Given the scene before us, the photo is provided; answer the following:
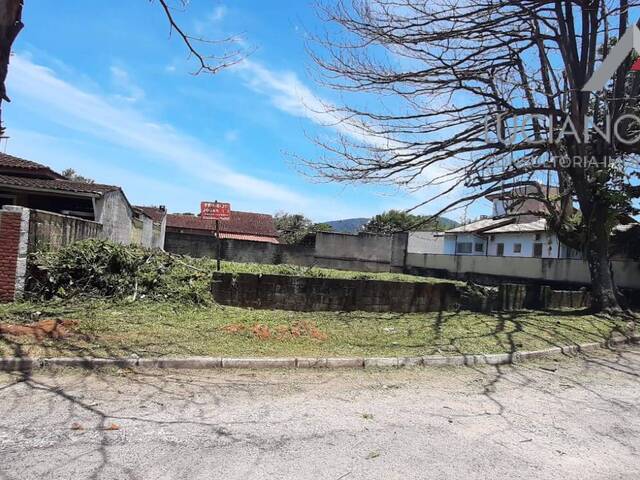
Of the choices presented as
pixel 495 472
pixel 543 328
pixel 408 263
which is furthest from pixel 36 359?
pixel 408 263

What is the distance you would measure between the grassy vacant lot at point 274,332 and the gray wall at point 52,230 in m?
1.44

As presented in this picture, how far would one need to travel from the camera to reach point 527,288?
11.4m

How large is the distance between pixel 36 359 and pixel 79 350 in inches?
19.9

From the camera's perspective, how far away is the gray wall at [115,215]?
17688 millimetres

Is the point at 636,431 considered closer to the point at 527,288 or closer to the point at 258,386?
the point at 258,386

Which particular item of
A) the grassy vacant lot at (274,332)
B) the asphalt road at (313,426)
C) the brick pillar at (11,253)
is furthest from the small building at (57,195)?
the asphalt road at (313,426)

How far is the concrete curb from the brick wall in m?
3.28

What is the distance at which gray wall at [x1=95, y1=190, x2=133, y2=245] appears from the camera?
58.0ft

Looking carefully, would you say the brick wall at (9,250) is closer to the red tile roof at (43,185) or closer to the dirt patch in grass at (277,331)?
the dirt patch in grass at (277,331)

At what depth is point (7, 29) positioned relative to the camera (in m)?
4.59

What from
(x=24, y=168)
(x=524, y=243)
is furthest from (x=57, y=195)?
(x=524, y=243)

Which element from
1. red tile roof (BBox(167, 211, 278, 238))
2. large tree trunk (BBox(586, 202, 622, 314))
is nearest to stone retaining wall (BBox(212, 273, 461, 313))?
large tree trunk (BBox(586, 202, 622, 314))

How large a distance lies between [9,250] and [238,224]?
38024 millimetres

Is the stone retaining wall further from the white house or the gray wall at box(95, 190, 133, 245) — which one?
the white house
